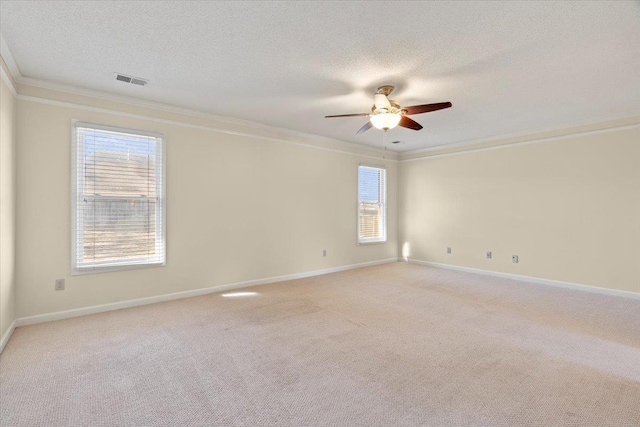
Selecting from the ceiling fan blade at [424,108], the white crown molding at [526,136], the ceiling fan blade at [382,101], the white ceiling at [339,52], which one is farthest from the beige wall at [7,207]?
the white crown molding at [526,136]

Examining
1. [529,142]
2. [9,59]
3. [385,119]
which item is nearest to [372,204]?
[529,142]

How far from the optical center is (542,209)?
5016 millimetres

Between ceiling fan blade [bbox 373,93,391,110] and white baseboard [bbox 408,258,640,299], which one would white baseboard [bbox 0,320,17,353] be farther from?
white baseboard [bbox 408,258,640,299]

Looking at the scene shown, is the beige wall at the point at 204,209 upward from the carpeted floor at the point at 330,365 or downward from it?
upward

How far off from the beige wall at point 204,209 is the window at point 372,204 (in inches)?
8.3

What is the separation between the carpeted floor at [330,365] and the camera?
72.4 inches

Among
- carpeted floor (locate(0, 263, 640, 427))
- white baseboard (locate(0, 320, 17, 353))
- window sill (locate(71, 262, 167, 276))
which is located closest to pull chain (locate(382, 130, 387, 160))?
carpeted floor (locate(0, 263, 640, 427))

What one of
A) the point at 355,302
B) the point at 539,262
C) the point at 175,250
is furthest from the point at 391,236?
the point at 175,250

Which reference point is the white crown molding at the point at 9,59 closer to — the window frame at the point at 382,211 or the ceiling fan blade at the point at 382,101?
the ceiling fan blade at the point at 382,101

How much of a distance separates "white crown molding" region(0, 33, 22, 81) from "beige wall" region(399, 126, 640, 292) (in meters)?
6.44

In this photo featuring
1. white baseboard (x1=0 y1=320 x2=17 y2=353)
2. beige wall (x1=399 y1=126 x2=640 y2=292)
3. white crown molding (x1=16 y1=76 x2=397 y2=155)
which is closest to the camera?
white baseboard (x1=0 y1=320 x2=17 y2=353)

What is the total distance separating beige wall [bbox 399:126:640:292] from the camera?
429 cm

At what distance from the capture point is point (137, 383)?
84.5 inches

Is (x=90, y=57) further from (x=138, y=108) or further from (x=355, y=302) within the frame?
(x=355, y=302)
